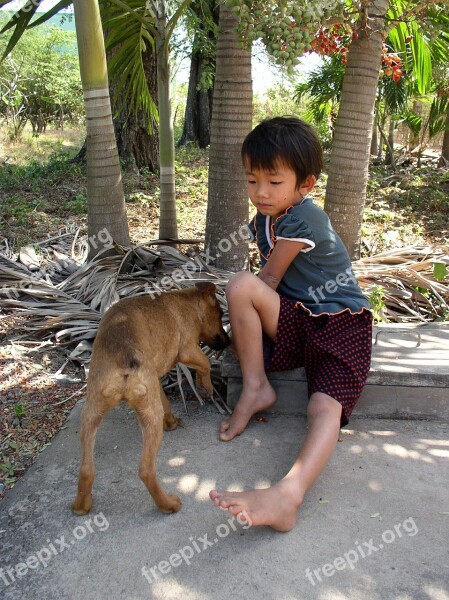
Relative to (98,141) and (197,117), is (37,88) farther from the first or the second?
(98,141)

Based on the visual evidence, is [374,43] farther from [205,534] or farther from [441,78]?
[441,78]

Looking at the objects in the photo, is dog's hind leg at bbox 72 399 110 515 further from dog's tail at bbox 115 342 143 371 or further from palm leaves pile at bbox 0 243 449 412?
palm leaves pile at bbox 0 243 449 412

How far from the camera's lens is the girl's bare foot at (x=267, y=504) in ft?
7.20

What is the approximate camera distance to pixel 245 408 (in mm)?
2953

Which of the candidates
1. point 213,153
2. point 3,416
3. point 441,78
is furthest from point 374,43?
point 441,78

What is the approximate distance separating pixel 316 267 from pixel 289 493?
1.21 meters

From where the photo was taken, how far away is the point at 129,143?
982 centimetres

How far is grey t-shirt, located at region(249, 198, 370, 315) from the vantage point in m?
2.87

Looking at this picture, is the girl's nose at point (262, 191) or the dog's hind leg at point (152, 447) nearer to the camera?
the dog's hind leg at point (152, 447)

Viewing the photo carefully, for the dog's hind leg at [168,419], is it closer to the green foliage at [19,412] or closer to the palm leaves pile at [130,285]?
the palm leaves pile at [130,285]

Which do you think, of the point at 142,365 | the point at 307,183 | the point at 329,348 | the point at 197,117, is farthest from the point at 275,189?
the point at 197,117

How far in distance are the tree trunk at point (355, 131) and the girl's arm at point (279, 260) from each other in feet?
6.79

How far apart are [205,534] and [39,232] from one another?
5.09 metres

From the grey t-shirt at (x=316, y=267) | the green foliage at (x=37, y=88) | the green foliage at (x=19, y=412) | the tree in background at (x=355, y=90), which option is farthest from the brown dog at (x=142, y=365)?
the green foliage at (x=37, y=88)
